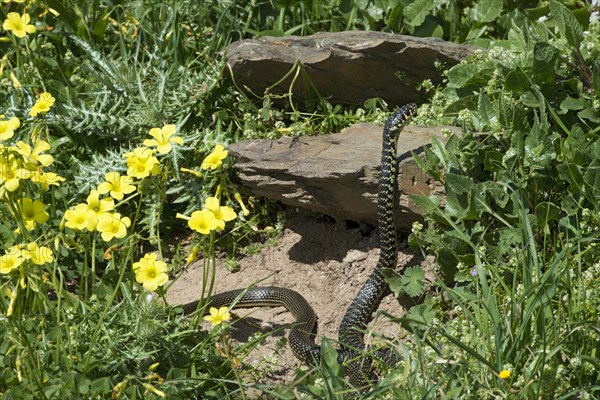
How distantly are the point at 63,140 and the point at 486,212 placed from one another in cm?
353

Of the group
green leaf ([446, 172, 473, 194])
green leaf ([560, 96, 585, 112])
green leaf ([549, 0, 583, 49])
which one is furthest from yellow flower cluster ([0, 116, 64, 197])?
green leaf ([549, 0, 583, 49])

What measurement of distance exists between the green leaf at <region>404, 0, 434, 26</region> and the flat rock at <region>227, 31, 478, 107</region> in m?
0.47

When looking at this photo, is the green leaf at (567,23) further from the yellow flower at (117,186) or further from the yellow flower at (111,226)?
the yellow flower at (111,226)

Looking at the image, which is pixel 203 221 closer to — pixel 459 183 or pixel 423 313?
pixel 423 313

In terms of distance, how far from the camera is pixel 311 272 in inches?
279

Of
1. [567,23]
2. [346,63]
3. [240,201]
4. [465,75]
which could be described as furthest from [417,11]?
[240,201]

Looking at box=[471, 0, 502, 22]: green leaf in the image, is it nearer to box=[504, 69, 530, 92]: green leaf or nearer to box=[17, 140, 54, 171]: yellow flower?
box=[504, 69, 530, 92]: green leaf

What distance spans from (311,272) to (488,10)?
9.59 feet

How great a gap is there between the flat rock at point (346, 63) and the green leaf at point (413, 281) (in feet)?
6.32

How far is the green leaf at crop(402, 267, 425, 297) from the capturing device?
6.07 metres

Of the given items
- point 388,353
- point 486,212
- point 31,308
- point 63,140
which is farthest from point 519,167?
point 63,140

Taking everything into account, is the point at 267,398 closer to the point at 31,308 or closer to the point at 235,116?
the point at 31,308

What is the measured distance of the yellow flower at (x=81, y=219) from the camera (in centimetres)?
481

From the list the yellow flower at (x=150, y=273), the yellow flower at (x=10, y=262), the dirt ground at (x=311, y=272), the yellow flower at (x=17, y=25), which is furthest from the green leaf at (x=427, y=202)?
the yellow flower at (x=17, y=25)
